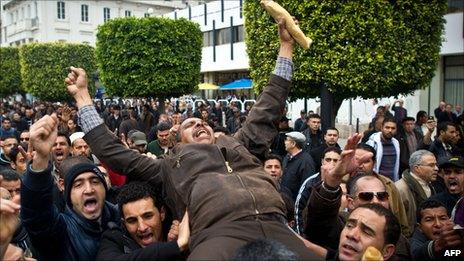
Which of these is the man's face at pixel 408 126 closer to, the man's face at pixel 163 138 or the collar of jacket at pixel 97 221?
the man's face at pixel 163 138

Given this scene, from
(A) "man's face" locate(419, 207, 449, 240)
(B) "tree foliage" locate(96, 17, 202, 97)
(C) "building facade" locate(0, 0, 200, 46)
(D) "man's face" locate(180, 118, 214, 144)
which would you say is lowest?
(A) "man's face" locate(419, 207, 449, 240)

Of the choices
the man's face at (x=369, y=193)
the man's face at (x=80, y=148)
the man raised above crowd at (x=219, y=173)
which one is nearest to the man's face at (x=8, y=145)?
the man's face at (x=80, y=148)

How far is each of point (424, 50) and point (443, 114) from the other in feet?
19.6

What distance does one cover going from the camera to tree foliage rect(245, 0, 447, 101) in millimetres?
8625

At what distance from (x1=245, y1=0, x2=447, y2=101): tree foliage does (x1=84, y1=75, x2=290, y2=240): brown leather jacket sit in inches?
202

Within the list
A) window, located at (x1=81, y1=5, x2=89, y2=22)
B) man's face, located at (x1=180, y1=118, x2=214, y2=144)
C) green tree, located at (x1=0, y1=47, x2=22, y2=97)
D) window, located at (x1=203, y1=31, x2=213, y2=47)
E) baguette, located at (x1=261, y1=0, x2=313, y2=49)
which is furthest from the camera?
window, located at (x1=81, y1=5, x2=89, y2=22)

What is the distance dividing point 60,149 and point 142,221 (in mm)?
3322

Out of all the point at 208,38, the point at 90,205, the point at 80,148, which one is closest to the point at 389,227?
the point at 90,205

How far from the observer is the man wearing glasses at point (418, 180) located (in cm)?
520

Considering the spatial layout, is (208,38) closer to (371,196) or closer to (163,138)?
(163,138)

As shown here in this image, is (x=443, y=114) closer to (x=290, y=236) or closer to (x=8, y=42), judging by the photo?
(x=290, y=236)

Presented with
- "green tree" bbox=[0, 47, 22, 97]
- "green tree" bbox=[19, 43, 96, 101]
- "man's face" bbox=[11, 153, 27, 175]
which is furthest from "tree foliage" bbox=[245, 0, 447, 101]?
"green tree" bbox=[0, 47, 22, 97]

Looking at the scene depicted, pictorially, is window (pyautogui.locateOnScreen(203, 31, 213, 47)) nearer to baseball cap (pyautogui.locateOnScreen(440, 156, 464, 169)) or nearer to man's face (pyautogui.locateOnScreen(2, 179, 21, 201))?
baseball cap (pyautogui.locateOnScreen(440, 156, 464, 169))

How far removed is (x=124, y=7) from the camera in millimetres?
52125
